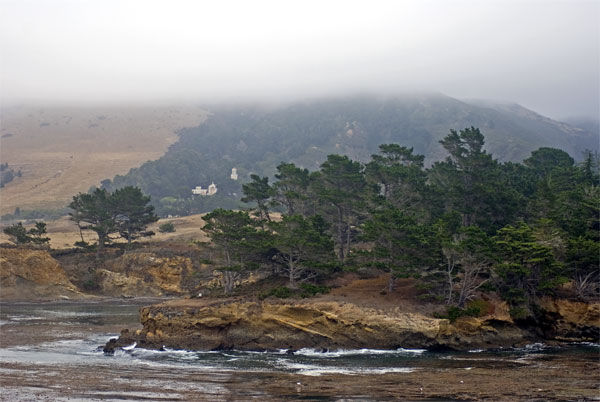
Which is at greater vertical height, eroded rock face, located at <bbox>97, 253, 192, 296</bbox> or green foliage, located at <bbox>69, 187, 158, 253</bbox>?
green foliage, located at <bbox>69, 187, 158, 253</bbox>

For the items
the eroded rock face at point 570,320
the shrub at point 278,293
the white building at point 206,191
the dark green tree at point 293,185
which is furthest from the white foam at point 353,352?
the white building at point 206,191

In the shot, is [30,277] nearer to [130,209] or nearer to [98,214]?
[98,214]

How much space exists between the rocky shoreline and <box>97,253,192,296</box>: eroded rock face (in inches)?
1425

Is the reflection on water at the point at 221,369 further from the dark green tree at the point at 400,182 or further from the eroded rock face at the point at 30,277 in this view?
the eroded rock face at the point at 30,277

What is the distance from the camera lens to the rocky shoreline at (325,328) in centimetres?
Result: 3991

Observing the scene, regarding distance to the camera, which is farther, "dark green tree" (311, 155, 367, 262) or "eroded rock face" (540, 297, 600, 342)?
"dark green tree" (311, 155, 367, 262)

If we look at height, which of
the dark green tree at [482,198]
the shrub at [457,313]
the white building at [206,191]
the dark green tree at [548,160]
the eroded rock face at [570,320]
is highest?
the dark green tree at [548,160]

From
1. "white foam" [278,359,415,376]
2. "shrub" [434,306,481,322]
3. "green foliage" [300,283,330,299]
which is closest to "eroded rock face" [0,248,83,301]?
"green foliage" [300,283,330,299]

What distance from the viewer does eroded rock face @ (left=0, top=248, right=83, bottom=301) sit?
2899 inches

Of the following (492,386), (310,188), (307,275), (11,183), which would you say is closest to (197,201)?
(11,183)

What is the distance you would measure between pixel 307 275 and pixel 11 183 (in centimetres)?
14854

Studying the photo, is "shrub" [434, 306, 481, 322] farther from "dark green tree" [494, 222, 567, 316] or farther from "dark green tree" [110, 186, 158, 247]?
"dark green tree" [110, 186, 158, 247]

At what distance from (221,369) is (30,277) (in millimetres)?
50148

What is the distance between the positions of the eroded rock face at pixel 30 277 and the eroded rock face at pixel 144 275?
4130 mm
